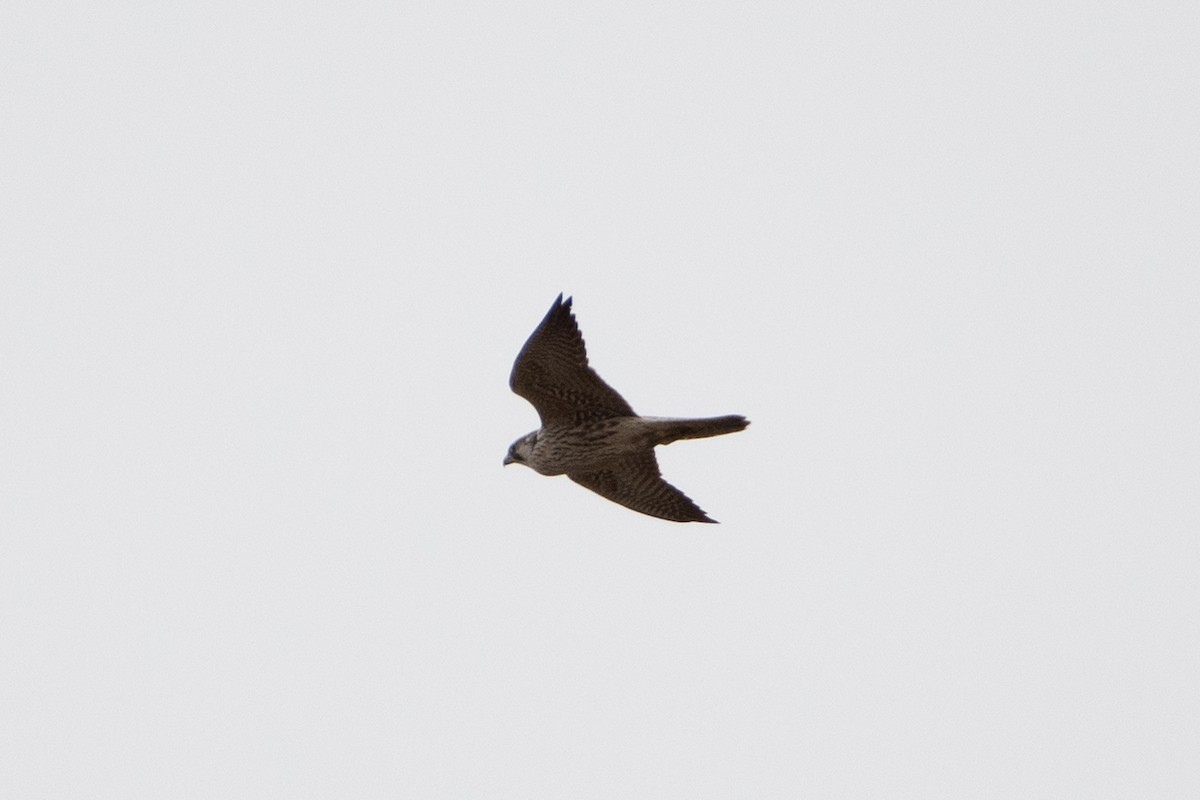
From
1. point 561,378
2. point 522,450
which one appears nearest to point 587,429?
point 561,378

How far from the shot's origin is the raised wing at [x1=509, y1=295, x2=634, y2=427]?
32.3ft

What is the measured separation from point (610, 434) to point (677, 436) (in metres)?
0.59

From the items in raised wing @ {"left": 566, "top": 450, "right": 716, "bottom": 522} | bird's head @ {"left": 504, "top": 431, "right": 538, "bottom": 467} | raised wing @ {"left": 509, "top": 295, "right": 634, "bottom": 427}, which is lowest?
raised wing @ {"left": 566, "top": 450, "right": 716, "bottom": 522}

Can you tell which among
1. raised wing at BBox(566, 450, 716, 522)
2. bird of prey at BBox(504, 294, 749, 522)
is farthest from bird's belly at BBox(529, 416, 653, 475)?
raised wing at BBox(566, 450, 716, 522)

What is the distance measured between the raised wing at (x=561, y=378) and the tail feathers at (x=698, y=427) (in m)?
0.36

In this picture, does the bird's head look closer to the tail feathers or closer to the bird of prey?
the bird of prey

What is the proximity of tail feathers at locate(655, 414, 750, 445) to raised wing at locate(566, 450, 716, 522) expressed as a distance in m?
0.95

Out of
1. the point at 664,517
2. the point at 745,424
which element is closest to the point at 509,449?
the point at 664,517

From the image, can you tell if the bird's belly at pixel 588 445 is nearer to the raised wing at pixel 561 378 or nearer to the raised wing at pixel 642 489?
the raised wing at pixel 561 378

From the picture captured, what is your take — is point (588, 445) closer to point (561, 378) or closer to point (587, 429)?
point (587, 429)

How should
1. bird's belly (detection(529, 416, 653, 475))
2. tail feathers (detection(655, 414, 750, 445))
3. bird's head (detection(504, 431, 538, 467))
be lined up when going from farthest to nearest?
bird's head (detection(504, 431, 538, 467)) → bird's belly (detection(529, 416, 653, 475)) → tail feathers (detection(655, 414, 750, 445))

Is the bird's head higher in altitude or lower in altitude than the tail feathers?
higher

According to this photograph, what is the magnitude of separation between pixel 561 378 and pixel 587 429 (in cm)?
52

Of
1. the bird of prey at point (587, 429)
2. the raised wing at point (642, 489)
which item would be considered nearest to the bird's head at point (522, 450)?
the bird of prey at point (587, 429)
